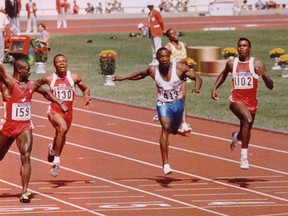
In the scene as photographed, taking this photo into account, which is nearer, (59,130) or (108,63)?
(59,130)

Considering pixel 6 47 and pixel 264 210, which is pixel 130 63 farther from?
pixel 264 210

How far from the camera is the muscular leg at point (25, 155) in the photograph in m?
15.3

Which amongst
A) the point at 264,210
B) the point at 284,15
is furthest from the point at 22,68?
the point at 284,15

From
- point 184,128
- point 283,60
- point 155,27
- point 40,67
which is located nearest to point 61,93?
point 184,128

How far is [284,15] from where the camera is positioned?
243ft

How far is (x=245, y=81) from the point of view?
57.9 ft

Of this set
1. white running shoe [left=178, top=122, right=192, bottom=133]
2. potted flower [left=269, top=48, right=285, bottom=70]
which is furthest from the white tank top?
potted flower [left=269, top=48, right=285, bottom=70]

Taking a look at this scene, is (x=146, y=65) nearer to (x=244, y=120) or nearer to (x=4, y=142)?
(x=244, y=120)

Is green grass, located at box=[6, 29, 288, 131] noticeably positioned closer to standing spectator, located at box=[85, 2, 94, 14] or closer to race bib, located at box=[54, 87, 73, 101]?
race bib, located at box=[54, 87, 73, 101]

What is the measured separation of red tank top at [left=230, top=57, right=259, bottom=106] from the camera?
57.8 feet

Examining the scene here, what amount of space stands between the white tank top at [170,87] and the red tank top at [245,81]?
0.88 m

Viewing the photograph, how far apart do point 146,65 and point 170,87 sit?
19406 mm

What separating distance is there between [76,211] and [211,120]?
33.6 ft

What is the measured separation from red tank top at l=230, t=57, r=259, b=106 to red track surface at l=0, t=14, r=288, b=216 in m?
1.21
